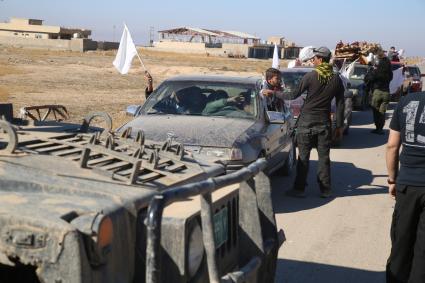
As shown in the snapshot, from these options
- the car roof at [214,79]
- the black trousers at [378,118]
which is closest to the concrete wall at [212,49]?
the black trousers at [378,118]

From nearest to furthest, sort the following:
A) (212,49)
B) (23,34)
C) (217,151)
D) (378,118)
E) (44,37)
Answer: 1. (217,151)
2. (378,118)
3. (44,37)
4. (23,34)
5. (212,49)

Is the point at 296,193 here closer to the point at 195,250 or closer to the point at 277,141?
the point at 277,141

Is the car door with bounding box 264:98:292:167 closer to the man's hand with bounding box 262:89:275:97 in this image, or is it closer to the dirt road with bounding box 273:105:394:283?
the man's hand with bounding box 262:89:275:97

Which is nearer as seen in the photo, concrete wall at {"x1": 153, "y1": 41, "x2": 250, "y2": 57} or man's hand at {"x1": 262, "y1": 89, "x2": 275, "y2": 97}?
man's hand at {"x1": 262, "y1": 89, "x2": 275, "y2": 97}

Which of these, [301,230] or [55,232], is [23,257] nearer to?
[55,232]

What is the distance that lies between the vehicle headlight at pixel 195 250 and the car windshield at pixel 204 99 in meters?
5.29

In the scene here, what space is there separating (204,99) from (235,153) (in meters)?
1.54

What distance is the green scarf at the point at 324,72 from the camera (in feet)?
27.2

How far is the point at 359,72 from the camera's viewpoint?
22359 millimetres

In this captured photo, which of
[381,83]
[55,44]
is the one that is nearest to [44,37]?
[55,44]

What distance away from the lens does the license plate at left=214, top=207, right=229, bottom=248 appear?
3051 mm

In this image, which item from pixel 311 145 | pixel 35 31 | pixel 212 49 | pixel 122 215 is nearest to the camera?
pixel 122 215

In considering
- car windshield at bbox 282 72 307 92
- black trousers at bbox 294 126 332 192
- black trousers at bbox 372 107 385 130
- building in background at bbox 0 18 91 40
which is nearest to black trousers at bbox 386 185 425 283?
black trousers at bbox 294 126 332 192

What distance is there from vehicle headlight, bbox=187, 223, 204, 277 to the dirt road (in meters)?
2.59
